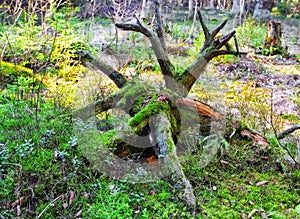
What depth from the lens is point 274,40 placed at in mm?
10102

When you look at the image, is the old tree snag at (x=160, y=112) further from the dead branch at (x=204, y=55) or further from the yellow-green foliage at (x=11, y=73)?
the yellow-green foliage at (x=11, y=73)

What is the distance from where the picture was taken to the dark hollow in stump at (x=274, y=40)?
9906 millimetres

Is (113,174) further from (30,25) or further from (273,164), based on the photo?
(30,25)

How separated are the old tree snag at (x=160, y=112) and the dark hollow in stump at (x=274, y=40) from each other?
636 cm

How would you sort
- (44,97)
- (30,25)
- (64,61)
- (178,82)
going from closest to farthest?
(178,82), (44,97), (30,25), (64,61)

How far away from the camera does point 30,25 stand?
5.94m

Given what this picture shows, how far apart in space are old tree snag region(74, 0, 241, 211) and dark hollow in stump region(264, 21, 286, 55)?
20.9 ft

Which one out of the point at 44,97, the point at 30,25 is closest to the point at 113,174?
the point at 44,97

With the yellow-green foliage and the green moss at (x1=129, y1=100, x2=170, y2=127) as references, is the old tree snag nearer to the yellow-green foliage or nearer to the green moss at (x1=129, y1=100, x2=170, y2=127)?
the green moss at (x1=129, y1=100, x2=170, y2=127)

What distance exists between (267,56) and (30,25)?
7.36 m

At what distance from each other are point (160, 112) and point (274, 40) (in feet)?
26.6

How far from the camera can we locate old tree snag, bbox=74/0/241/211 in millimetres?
3316

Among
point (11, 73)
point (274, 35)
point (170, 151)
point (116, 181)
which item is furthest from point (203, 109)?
point (274, 35)

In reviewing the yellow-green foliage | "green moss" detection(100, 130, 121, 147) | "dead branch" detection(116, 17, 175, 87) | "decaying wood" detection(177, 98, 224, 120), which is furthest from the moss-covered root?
the yellow-green foliage
